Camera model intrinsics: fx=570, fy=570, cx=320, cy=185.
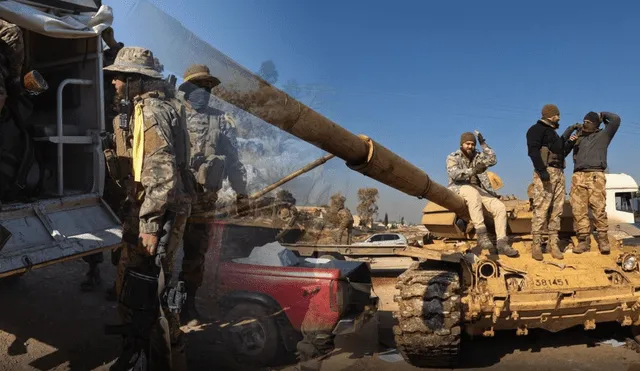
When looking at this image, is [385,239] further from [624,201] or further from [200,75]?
[200,75]

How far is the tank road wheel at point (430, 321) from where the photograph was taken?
232 inches

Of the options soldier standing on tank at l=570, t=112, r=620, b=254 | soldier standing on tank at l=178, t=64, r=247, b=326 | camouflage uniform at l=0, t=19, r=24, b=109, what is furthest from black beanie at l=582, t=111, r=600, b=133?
camouflage uniform at l=0, t=19, r=24, b=109

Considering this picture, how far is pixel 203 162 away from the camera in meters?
4.79

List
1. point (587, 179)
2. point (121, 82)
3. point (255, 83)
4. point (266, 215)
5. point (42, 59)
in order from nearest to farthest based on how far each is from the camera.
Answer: point (255, 83)
point (266, 215)
point (121, 82)
point (42, 59)
point (587, 179)

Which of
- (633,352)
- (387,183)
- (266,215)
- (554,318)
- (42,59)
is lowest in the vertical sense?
(633,352)

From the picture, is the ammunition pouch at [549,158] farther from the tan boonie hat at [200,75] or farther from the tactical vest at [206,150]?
the tan boonie hat at [200,75]

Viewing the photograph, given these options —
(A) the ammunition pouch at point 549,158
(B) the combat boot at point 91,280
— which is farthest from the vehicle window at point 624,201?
(B) the combat boot at point 91,280

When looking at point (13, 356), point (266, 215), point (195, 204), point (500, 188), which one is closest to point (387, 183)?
point (266, 215)

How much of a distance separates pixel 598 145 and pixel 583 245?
4.57ft

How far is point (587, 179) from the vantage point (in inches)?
293

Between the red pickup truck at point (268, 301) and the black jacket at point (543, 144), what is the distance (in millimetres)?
3122

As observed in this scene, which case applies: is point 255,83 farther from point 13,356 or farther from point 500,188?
point 500,188

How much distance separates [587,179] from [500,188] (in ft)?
3.58

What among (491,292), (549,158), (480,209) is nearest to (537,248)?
(480,209)
